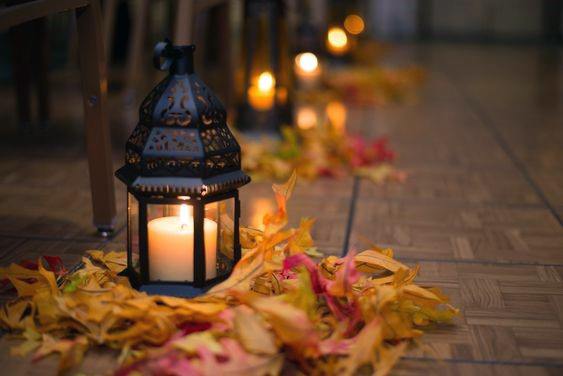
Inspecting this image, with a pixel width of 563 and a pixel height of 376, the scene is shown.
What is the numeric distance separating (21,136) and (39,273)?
167cm

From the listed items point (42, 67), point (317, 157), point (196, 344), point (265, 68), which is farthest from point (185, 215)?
point (42, 67)

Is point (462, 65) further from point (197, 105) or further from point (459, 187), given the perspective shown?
point (197, 105)

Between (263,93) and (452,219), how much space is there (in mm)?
1080

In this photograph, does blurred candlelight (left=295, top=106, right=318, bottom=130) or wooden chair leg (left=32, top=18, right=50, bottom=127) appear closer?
wooden chair leg (left=32, top=18, right=50, bottom=127)

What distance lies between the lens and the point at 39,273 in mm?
1527

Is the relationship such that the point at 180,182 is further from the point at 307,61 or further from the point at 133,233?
the point at 307,61

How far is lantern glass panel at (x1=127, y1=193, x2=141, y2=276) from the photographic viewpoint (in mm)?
1501

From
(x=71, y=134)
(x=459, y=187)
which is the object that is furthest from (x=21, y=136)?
(x=459, y=187)

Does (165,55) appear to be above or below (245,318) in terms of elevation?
above

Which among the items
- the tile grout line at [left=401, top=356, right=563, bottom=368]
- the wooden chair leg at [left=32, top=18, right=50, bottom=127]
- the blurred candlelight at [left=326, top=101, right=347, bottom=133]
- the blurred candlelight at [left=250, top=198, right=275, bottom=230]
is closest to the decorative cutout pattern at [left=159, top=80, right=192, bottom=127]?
the tile grout line at [left=401, top=356, right=563, bottom=368]

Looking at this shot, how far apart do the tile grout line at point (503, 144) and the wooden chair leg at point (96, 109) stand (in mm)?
1091

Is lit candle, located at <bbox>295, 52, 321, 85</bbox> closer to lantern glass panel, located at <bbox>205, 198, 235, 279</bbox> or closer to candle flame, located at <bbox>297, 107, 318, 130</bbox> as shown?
candle flame, located at <bbox>297, 107, 318, 130</bbox>

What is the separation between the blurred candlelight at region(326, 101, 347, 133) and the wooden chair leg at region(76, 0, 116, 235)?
1718 millimetres

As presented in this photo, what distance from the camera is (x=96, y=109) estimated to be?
183 centimetres
